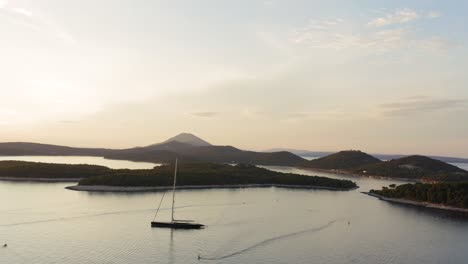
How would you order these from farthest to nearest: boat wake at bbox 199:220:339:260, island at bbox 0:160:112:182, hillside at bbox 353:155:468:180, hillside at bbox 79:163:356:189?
hillside at bbox 353:155:468:180 → island at bbox 0:160:112:182 → hillside at bbox 79:163:356:189 → boat wake at bbox 199:220:339:260

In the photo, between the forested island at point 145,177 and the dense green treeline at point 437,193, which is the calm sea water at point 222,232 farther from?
the forested island at point 145,177

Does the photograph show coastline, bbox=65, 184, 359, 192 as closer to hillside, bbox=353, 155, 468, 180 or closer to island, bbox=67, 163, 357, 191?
island, bbox=67, 163, 357, 191

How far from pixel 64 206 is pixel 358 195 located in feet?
206

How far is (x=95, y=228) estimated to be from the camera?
50250mm

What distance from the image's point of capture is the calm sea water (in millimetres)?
40156

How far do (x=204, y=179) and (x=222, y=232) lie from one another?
59.5m

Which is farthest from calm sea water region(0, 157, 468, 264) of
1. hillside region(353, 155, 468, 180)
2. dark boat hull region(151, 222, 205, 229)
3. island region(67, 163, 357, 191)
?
hillside region(353, 155, 468, 180)

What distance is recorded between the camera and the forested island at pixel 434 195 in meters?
82.0

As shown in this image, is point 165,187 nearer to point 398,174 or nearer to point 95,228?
point 95,228

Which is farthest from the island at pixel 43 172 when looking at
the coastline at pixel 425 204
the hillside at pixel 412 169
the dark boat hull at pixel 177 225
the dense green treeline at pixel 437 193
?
the hillside at pixel 412 169

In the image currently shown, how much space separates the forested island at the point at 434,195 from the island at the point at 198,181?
21.8 meters

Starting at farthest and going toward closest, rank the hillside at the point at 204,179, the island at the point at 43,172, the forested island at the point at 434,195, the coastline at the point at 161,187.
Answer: the island at the point at 43,172, the hillside at the point at 204,179, the coastline at the point at 161,187, the forested island at the point at 434,195

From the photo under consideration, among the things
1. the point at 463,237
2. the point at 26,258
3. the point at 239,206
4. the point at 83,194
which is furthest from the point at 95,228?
the point at 463,237

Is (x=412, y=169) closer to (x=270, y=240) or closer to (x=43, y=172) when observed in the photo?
(x=43, y=172)
